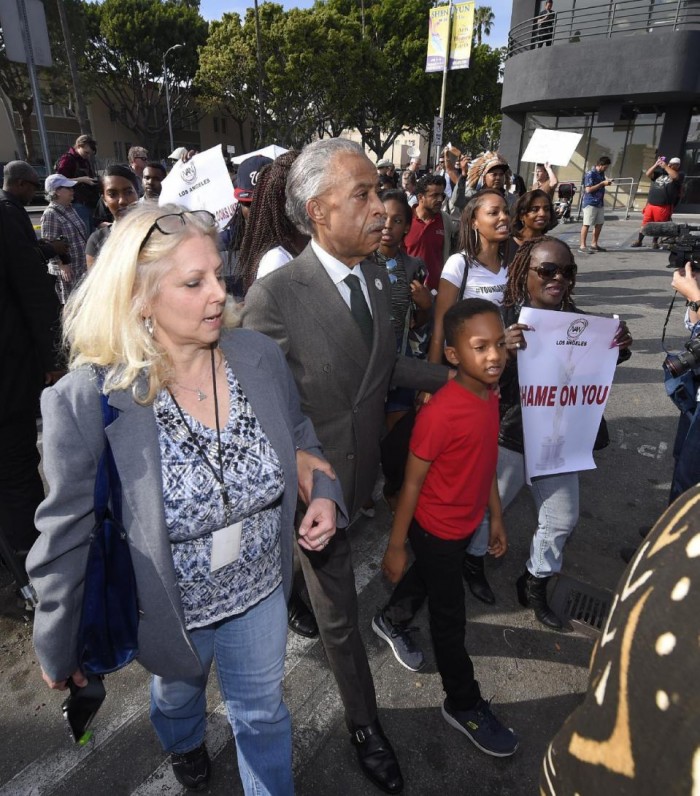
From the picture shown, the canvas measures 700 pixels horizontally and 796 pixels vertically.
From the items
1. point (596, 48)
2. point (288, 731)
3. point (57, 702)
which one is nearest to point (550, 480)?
point (288, 731)

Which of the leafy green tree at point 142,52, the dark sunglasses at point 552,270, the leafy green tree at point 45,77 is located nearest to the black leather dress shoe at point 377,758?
the dark sunglasses at point 552,270

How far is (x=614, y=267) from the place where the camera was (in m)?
11.6

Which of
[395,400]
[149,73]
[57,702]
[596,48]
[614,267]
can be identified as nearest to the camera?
[57,702]

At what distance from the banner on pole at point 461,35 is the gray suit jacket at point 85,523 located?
17615 mm

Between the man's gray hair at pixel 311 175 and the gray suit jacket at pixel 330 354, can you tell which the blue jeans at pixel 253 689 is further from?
the man's gray hair at pixel 311 175

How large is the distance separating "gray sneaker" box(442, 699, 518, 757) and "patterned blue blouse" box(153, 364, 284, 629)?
1056 millimetres

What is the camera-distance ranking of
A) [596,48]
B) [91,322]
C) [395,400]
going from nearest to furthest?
[91,322]
[395,400]
[596,48]

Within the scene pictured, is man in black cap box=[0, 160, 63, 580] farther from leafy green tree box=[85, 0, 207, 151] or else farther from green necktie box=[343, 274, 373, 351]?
leafy green tree box=[85, 0, 207, 151]

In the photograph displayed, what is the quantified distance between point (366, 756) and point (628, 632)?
1819 mm

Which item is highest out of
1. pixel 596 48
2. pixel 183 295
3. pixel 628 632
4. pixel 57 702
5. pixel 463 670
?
pixel 596 48

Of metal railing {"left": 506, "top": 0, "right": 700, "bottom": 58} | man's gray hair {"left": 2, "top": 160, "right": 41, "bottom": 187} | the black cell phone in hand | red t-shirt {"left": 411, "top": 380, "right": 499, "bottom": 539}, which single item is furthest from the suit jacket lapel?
metal railing {"left": 506, "top": 0, "right": 700, "bottom": 58}

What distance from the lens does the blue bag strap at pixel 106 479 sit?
4.74 feet

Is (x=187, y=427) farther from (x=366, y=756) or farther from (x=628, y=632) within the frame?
(x=366, y=756)

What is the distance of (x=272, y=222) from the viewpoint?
10.0ft
